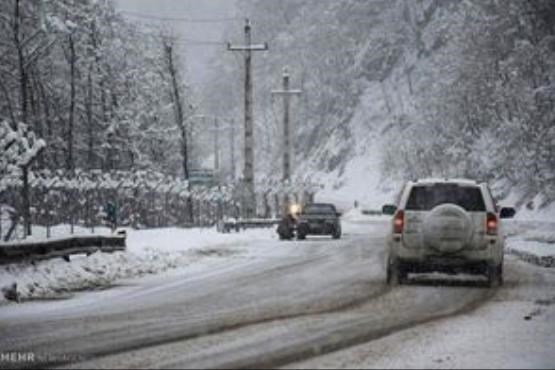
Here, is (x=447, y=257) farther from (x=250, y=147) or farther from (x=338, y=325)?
(x=250, y=147)

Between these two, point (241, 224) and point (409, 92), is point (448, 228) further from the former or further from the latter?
point (409, 92)

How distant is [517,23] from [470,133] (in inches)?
449

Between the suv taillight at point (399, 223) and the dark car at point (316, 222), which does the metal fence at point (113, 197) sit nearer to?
the dark car at point (316, 222)

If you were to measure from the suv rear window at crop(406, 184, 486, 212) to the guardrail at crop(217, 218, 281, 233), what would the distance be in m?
29.4

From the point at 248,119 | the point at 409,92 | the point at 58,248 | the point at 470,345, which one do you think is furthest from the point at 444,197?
the point at 409,92

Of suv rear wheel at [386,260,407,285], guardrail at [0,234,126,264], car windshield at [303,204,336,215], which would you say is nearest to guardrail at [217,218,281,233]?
car windshield at [303,204,336,215]

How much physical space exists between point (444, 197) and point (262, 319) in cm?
761

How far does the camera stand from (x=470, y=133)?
293ft

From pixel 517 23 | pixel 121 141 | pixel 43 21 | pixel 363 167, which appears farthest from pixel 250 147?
pixel 363 167

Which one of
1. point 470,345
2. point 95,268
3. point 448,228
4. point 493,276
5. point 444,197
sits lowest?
point 470,345

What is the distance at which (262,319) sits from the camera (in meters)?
15.0

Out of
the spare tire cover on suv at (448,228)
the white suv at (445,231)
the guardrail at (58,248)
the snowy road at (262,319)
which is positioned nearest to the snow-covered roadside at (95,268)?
the guardrail at (58,248)

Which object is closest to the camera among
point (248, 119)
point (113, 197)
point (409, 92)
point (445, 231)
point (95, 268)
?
point (445, 231)

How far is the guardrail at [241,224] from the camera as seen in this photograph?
51.2 metres
